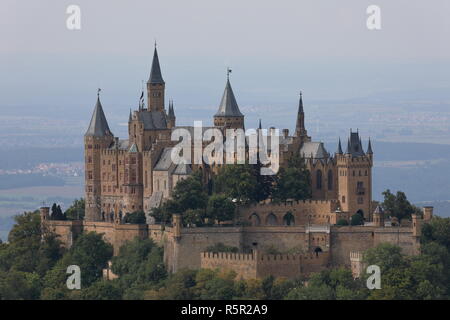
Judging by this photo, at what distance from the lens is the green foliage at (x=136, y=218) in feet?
348

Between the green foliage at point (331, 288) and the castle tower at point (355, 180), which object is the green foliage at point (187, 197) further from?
the green foliage at point (331, 288)

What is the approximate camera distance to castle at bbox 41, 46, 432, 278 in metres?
100

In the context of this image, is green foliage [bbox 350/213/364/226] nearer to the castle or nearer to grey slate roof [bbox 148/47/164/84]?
the castle

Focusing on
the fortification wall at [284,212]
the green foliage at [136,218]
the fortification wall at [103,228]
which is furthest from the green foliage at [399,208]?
the fortification wall at [103,228]

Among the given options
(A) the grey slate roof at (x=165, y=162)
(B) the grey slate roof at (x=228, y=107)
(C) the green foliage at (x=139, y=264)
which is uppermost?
(B) the grey slate roof at (x=228, y=107)

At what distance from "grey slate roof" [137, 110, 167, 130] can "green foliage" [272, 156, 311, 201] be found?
9838mm

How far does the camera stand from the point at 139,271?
102m

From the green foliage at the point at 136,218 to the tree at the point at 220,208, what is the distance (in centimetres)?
442

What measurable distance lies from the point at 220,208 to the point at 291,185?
5.28 meters

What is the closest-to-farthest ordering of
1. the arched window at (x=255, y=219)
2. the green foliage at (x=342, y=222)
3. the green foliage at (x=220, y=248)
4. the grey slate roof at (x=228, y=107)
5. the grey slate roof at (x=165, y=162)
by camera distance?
the green foliage at (x=220, y=248), the green foliage at (x=342, y=222), the arched window at (x=255, y=219), the grey slate roof at (x=165, y=162), the grey slate roof at (x=228, y=107)

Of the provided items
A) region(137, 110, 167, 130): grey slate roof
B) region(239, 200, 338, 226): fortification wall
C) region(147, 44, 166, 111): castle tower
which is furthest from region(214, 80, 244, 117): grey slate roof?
region(239, 200, 338, 226): fortification wall

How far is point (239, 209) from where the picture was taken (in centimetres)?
10594
